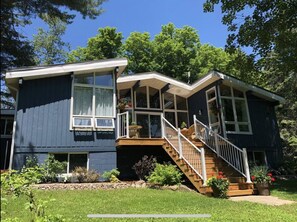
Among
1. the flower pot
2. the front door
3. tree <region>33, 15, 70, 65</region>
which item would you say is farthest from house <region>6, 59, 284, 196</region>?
tree <region>33, 15, 70, 65</region>

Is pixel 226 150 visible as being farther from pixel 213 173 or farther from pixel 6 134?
pixel 6 134

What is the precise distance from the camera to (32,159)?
1051 centimetres

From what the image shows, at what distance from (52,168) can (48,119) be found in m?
1.99

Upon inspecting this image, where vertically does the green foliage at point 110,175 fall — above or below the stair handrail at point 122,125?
below

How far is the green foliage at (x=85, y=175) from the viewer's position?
10344 millimetres

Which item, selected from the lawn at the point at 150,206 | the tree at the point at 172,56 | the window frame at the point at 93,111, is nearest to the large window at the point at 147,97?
the window frame at the point at 93,111

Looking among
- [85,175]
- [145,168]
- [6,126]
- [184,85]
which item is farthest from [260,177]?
[6,126]

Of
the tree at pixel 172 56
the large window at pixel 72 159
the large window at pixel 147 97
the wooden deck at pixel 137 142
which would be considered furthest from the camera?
the tree at pixel 172 56

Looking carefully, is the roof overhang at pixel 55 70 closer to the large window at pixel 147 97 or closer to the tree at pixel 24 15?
the tree at pixel 24 15

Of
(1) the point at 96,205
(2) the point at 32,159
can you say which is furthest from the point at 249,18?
(2) the point at 32,159

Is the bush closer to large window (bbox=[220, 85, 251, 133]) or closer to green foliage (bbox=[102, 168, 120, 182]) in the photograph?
green foliage (bbox=[102, 168, 120, 182])

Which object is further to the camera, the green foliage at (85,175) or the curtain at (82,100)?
the curtain at (82,100)

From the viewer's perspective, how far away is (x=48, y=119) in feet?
36.6

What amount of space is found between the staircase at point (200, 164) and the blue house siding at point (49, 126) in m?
2.54
